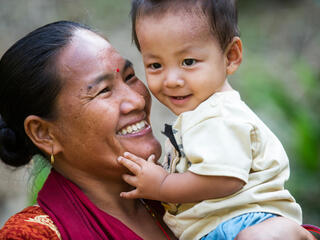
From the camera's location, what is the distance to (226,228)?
2141 mm

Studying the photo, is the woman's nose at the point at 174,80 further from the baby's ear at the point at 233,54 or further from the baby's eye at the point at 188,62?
the baby's ear at the point at 233,54

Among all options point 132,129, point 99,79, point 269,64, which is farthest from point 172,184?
point 269,64

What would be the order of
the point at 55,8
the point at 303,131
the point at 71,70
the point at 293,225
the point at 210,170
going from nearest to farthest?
1. the point at 210,170
2. the point at 293,225
3. the point at 71,70
4. the point at 303,131
5. the point at 55,8

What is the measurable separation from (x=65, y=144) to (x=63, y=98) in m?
0.24

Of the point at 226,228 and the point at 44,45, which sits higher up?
the point at 44,45

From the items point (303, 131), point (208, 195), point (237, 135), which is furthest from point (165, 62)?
point (303, 131)

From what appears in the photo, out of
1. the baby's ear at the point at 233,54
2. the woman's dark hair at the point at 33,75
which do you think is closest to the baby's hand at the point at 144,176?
the woman's dark hair at the point at 33,75

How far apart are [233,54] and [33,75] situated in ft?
3.30

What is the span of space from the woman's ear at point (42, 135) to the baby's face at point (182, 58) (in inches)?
24.3

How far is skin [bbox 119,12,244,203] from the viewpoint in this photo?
2131mm

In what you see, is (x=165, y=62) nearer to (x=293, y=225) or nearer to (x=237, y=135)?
(x=237, y=135)

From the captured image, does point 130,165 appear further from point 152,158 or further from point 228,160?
point 228,160

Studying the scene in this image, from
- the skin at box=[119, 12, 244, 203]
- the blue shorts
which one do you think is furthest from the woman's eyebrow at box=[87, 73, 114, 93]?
the blue shorts

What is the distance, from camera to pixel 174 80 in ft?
7.25
